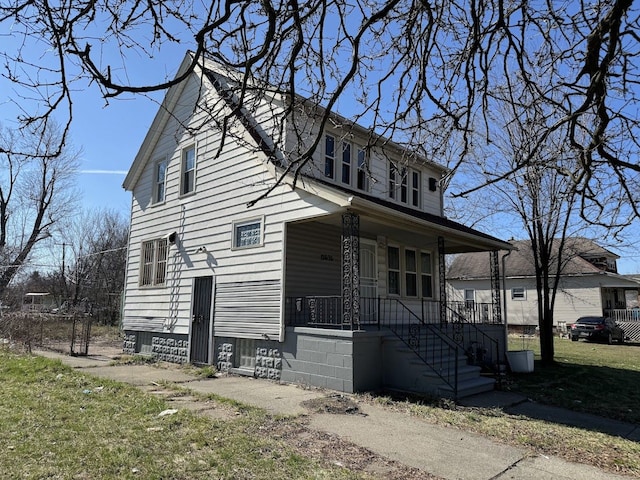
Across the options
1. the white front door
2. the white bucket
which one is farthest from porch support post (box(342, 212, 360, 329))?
the white bucket

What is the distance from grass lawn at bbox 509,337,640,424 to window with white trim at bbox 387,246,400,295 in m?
3.90

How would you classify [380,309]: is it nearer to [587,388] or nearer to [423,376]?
[423,376]

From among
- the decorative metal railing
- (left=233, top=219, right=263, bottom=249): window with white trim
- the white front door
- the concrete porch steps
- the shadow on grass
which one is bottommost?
the shadow on grass

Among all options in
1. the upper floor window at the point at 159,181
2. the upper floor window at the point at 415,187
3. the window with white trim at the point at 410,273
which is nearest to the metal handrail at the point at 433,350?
the window with white trim at the point at 410,273

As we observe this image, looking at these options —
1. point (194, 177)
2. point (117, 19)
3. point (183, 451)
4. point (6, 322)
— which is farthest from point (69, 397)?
point (6, 322)

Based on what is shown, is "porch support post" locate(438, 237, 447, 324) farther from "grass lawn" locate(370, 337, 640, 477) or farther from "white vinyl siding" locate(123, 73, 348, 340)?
"white vinyl siding" locate(123, 73, 348, 340)

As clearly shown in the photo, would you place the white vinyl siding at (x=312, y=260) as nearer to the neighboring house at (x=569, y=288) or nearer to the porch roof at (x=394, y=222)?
the porch roof at (x=394, y=222)

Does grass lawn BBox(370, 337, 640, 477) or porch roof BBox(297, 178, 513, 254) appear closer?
grass lawn BBox(370, 337, 640, 477)

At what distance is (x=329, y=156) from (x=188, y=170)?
4.64m

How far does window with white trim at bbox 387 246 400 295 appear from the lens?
13.4 m

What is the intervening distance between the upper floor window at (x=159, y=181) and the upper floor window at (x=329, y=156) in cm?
580

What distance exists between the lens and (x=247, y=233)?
11258 millimetres

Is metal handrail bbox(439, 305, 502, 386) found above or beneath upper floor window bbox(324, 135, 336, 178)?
beneath

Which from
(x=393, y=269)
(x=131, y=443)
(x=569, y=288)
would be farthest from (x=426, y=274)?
(x=569, y=288)
